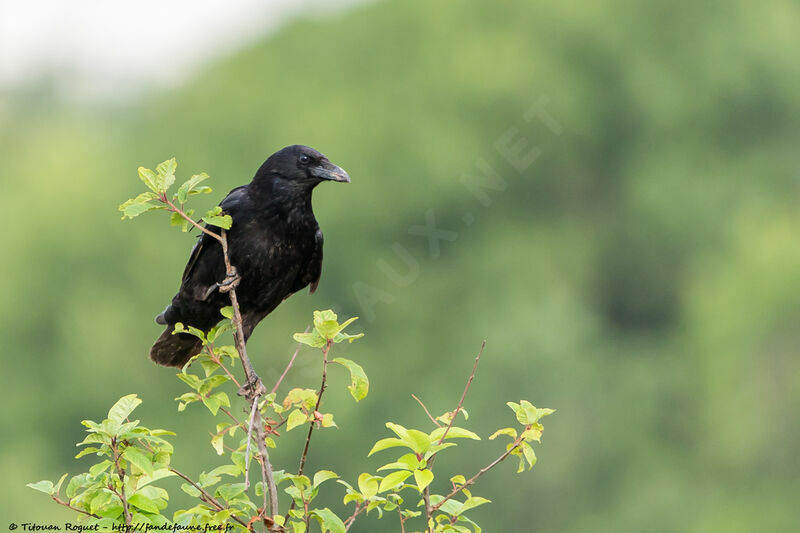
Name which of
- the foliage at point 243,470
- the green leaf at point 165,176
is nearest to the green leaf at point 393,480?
the foliage at point 243,470

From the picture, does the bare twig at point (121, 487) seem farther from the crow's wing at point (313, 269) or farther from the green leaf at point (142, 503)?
the crow's wing at point (313, 269)

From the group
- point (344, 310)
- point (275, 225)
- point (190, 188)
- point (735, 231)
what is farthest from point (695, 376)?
point (190, 188)

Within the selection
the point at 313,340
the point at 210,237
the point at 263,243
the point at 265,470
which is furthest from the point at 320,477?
the point at 210,237

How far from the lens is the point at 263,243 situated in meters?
5.88

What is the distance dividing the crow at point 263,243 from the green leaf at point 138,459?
7.54 ft

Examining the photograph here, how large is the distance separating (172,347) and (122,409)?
321 centimetres

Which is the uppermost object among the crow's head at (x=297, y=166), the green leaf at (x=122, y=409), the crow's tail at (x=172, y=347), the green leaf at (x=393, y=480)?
the crow's head at (x=297, y=166)

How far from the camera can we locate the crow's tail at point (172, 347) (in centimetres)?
660

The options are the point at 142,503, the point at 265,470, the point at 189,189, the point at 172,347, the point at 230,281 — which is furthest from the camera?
the point at 172,347

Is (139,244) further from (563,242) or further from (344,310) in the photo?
(563,242)

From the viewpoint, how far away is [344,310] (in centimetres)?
2386

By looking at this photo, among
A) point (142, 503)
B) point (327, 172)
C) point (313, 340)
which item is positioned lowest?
point (142, 503)

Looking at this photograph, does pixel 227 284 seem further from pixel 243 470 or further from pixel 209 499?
pixel 209 499

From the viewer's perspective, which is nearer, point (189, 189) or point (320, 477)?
point (320, 477)
